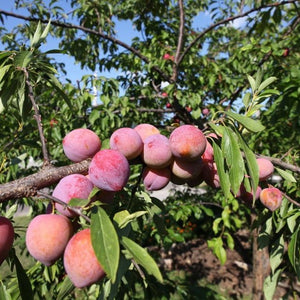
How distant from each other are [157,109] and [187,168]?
190cm

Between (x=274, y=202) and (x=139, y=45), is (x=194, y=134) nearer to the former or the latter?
(x=274, y=202)

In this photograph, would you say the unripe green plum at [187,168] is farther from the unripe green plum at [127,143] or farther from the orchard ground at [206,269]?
the orchard ground at [206,269]

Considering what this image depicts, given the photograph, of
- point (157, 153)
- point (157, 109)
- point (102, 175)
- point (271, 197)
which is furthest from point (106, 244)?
point (157, 109)

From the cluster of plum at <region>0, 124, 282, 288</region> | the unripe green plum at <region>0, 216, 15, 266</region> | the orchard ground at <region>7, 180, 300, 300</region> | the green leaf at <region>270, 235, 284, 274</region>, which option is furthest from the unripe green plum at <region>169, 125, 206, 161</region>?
the orchard ground at <region>7, 180, 300, 300</region>

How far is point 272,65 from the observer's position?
2271mm

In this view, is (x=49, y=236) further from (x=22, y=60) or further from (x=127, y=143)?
(x=22, y=60)

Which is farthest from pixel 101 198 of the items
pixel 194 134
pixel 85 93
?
pixel 85 93

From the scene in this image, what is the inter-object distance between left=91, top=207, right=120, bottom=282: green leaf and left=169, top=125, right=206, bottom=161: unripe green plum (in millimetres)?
246

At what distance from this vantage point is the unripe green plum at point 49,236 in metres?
0.51

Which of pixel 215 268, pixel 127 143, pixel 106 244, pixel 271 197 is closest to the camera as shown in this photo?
pixel 106 244

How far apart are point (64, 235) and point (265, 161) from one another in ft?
1.92

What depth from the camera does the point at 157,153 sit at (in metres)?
0.62

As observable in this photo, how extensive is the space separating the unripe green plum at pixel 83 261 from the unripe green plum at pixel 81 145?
0.73 feet

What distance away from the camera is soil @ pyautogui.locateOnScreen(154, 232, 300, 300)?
3289 millimetres
